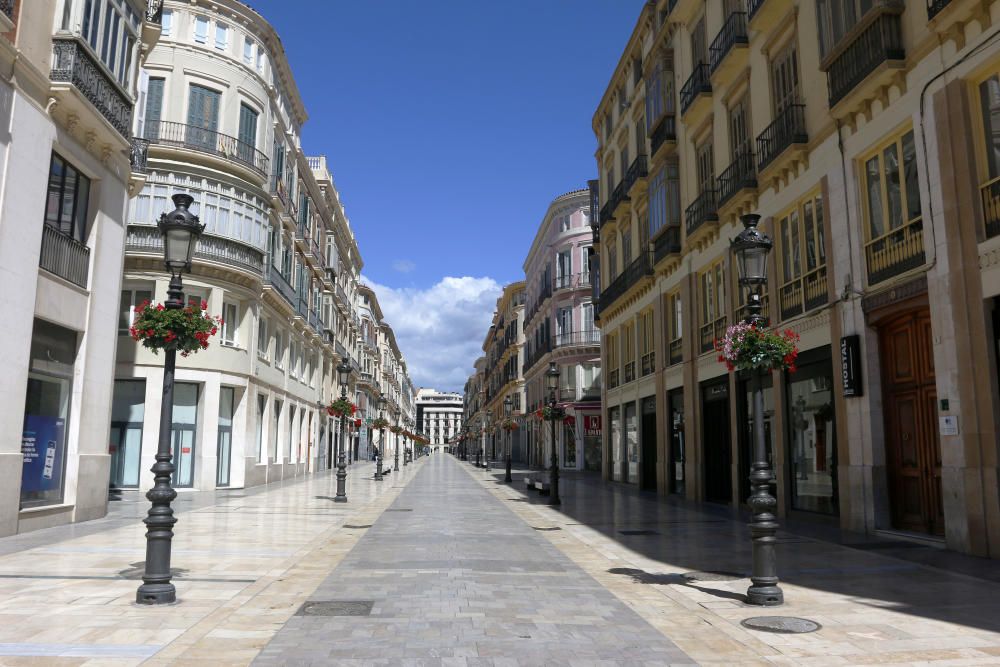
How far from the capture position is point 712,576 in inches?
389

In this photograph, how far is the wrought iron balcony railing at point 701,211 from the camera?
2070 cm

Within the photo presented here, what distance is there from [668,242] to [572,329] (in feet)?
91.8

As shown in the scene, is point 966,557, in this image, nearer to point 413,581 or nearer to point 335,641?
point 413,581

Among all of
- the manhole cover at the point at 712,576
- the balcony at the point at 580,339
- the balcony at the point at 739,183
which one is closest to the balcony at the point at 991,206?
the manhole cover at the point at 712,576

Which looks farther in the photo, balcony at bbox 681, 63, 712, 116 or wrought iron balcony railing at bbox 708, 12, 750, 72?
balcony at bbox 681, 63, 712, 116

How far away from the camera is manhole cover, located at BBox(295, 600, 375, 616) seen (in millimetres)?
7578

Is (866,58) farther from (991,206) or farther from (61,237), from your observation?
(61,237)

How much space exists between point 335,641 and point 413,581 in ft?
9.72

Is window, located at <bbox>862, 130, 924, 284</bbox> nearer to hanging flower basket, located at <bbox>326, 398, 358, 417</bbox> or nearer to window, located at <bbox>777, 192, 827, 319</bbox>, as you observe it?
window, located at <bbox>777, 192, 827, 319</bbox>

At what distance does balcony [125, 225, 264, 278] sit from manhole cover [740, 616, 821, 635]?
21.6 meters

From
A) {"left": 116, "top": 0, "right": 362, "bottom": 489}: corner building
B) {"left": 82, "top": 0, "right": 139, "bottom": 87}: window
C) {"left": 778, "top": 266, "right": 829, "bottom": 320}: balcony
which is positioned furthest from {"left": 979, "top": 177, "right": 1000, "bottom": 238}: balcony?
{"left": 116, "top": 0, "right": 362, "bottom": 489}: corner building

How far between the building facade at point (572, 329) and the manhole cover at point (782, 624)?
40019 mm

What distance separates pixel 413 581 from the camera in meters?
9.38

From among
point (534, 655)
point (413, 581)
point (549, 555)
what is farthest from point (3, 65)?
point (534, 655)
